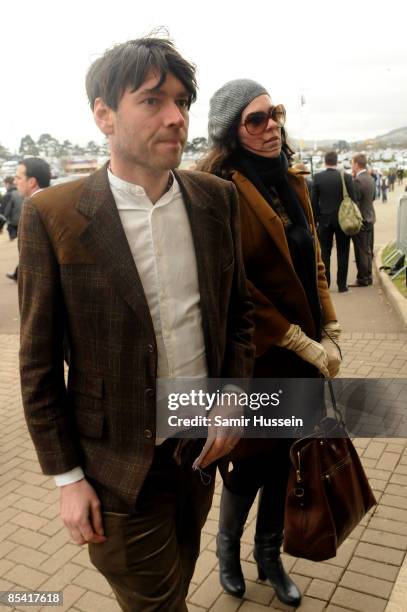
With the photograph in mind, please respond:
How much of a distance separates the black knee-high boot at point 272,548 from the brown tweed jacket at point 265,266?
73 centimetres

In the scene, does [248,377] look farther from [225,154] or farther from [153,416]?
[225,154]

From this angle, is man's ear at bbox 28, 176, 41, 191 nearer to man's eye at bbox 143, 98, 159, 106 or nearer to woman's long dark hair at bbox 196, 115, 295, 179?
woman's long dark hair at bbox 196, 115, 295, 179

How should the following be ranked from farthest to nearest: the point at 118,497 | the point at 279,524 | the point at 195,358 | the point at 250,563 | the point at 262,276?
the point at 250,563, the point at 279,524, the point at 262,276, the point at 195,358, the point at 118,497

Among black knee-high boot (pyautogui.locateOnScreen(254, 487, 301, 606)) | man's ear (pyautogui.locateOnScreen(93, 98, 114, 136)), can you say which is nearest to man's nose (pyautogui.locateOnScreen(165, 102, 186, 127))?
man's ear (pyautogui.locateOnScreen(93, 98, 114, 136))

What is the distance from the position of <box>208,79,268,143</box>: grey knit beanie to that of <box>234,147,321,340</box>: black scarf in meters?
0.11

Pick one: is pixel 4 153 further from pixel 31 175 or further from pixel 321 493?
pixel 321 493

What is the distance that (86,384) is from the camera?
64.6 inches

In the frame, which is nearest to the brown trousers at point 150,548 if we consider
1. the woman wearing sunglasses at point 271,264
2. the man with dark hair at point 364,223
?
the woman wearing sunglasses at point 271,264

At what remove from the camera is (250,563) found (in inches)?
109

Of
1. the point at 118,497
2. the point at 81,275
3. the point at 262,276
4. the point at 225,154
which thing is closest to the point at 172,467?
the point at 118,497

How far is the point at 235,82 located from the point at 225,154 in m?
0.28

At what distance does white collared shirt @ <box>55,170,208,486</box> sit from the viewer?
5.34 ft

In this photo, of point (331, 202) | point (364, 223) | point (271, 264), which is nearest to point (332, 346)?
point (271, 264)
